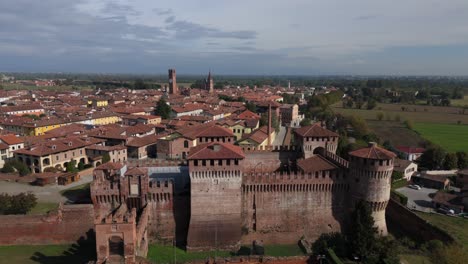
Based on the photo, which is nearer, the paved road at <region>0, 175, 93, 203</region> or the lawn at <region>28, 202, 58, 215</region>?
the lawn at <region>28, 202, 58, 215</region>

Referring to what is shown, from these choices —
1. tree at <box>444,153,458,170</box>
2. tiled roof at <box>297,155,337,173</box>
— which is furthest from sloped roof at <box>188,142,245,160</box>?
tree at <box>444,153,458,170</box>

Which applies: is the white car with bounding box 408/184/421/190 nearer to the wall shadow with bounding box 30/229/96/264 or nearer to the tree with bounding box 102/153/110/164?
the wall shadow with bounding box 30/229/96/264

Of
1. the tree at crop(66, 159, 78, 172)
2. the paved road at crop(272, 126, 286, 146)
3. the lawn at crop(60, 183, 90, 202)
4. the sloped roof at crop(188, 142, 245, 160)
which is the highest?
the sloped roof at crop(188, 142, 245, 160)

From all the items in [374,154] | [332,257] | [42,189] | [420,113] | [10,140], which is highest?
[374,154]

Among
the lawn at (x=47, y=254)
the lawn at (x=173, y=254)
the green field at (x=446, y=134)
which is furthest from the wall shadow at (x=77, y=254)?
the green field at (x=446, y=134)

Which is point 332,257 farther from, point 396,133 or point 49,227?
point 396,133

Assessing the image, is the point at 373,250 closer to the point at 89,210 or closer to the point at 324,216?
the point at 324,216

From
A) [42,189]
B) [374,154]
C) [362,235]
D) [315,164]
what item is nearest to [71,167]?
[42,189]

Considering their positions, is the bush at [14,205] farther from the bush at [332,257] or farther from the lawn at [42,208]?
the bush at [332,257]
